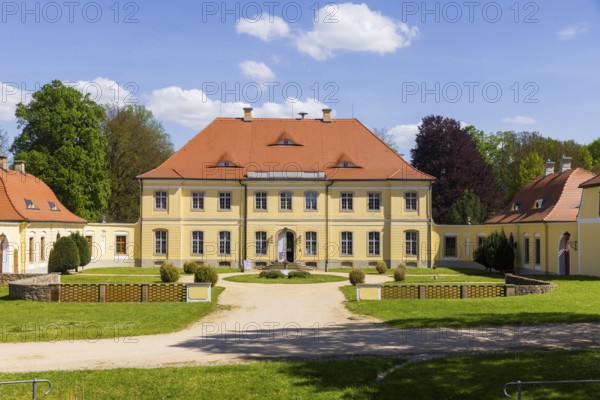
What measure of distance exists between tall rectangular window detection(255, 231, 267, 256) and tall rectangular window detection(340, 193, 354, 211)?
18.3 feet

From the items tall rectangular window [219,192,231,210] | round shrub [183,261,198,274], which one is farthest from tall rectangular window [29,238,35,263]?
tall rectangular window [219,192,231,210]

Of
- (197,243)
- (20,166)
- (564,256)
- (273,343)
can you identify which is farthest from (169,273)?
(564,256)

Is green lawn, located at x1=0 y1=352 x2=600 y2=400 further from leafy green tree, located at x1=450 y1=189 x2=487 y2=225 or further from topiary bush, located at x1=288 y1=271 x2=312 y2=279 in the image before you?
leafy green tree, located at x1=450 y1=189 x2=487 y2=225

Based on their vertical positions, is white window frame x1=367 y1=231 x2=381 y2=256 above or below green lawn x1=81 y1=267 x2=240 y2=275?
above

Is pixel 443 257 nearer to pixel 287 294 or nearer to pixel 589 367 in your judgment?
pixel 287 294

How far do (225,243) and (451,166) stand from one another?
23.3 m

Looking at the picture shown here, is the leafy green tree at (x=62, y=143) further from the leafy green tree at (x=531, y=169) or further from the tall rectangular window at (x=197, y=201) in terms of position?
the leafy green tree at (x=531, y=169)

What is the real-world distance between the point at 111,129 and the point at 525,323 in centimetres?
4423

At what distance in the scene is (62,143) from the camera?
4219 centimetres

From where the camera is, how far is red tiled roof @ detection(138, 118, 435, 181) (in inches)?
1606

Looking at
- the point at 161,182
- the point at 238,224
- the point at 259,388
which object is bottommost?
the point at 259,388

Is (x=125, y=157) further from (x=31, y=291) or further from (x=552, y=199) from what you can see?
(x=552, y=199)

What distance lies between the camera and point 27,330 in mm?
15727

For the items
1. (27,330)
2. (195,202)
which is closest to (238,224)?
(195,202)
